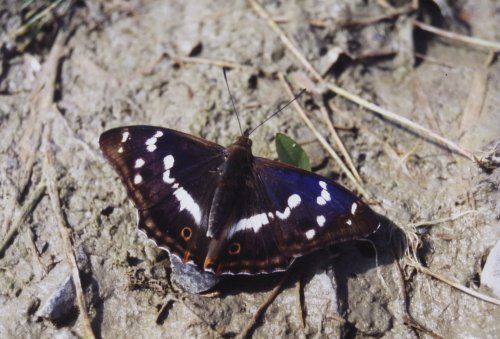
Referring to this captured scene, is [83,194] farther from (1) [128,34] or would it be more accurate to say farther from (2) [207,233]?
(1) [128,34]

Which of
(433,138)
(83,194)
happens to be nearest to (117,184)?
(83,194)

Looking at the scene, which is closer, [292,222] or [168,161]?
[292,222]

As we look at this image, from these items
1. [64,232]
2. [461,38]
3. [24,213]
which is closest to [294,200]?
[64,232]

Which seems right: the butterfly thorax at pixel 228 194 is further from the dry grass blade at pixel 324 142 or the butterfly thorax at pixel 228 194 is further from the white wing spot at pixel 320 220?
the dry grass blade at pixel 324 142

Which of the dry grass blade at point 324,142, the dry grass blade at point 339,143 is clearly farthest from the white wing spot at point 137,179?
the dry grass blade at point 339,143

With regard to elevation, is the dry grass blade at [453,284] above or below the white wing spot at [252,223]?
below

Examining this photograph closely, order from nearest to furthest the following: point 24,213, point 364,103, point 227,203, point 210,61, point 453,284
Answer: point 227,203
point 453,284
point 24,213
point 364,103
point 210,61

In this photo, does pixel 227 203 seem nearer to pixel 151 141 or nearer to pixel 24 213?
pixel 151 141
